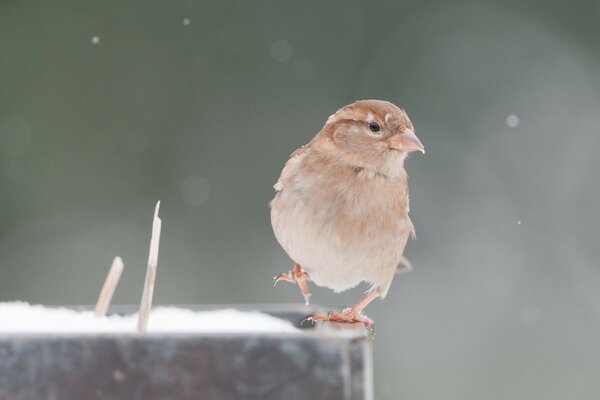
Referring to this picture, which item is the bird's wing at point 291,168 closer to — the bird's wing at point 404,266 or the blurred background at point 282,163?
the bird's wing at point 404,266

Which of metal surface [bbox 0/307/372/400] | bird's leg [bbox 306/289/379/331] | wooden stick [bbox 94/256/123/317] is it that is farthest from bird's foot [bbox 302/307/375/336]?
metal surface [bbox 0/307/372/400]

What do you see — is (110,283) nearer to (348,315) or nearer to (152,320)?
(152,320)

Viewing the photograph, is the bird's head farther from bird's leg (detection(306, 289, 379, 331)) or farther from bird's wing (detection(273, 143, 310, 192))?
bird's leg (detection(306, 289, 379, 331))

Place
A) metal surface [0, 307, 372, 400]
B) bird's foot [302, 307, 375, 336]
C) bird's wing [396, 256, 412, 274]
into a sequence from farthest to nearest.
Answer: bird's wing [396, 256, 412, 274], bird's foot [302, 307, 375, 336], metal surface [0, 307, 372, 400]

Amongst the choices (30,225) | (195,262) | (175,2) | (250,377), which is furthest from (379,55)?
(250,377)

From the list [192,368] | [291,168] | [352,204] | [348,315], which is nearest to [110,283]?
[192,368]

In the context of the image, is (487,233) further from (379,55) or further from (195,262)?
(195,262)
